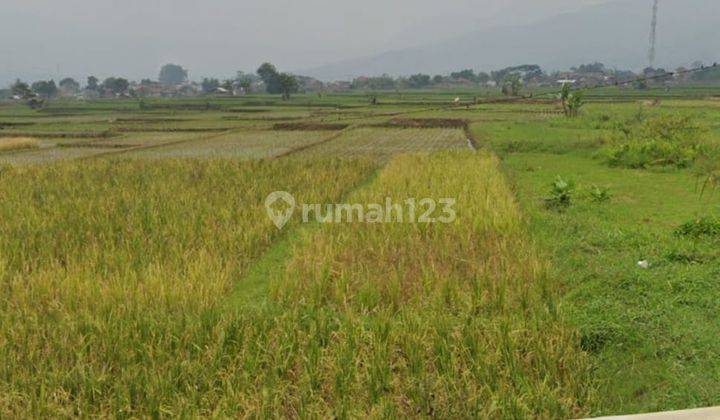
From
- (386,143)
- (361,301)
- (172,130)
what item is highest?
(172,130)

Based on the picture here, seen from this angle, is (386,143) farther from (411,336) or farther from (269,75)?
(269,75)

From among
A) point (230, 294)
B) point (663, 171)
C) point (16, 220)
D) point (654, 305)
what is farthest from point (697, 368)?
point (663, 171)

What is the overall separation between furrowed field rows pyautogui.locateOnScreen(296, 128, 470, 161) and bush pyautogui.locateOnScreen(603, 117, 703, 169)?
524 cm

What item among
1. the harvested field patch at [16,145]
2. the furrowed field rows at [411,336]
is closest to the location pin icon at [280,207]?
the furrowed field rows at [411,336]

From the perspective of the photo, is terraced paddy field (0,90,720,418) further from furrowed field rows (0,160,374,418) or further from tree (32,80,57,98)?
tree (32,80,57,98)

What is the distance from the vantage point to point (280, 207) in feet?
28.7

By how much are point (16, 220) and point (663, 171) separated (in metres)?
12.6

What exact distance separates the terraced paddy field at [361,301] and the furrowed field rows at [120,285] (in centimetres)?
2

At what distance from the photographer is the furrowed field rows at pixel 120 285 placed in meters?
3.37

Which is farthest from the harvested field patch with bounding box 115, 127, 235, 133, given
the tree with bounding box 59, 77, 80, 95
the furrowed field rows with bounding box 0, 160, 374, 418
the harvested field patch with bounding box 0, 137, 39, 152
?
the tree with bounding box 59, 77, 80, 95

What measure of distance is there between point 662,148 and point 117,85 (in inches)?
4211

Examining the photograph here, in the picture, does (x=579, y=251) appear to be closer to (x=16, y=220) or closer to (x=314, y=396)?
(x=314, y=396)

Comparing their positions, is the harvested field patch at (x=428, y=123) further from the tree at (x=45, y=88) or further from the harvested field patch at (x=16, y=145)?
the tree at (x=45, y=88)

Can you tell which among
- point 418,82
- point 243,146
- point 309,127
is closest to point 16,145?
point 243,146
